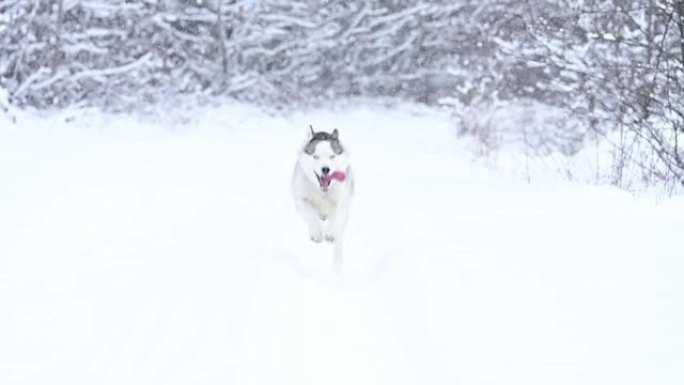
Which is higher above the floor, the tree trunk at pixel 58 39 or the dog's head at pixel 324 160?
the tree trunk at pixel 58 39

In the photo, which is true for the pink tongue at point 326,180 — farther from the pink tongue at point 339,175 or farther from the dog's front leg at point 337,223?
the dog's front leg at point 337,223

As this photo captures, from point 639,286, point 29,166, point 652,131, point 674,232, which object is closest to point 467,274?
point 639,286

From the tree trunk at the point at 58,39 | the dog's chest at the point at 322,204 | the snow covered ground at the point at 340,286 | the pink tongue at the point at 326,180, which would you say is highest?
the tree trunk at the point at 58,39

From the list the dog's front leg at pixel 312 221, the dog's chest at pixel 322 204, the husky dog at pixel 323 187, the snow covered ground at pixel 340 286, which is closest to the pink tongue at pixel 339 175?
the husky dog at pixel 323 187

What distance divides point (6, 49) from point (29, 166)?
26.2 feet

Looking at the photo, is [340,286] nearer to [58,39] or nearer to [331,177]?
[331,177]

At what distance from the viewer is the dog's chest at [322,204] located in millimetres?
7484

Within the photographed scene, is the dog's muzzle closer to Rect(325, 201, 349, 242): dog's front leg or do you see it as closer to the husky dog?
the husky dog

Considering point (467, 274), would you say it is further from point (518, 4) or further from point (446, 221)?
point (518, 4)

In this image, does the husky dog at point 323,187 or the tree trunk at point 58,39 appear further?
the tree trunk at point 58,39

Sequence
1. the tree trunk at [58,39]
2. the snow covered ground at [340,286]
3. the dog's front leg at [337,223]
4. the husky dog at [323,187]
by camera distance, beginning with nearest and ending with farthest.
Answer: the snow covered ground at [340,286]
the dog's front leg at [337,223]
the husky dog at [323,187]
the tree trunk at [58,39]

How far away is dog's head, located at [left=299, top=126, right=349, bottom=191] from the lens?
7352 mm

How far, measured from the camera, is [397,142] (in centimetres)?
2120

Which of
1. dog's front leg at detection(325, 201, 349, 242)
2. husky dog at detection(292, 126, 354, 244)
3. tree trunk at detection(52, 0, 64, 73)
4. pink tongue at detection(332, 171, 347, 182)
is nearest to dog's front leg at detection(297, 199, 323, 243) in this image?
husky dog at detection(292, 126, 354, 244)
